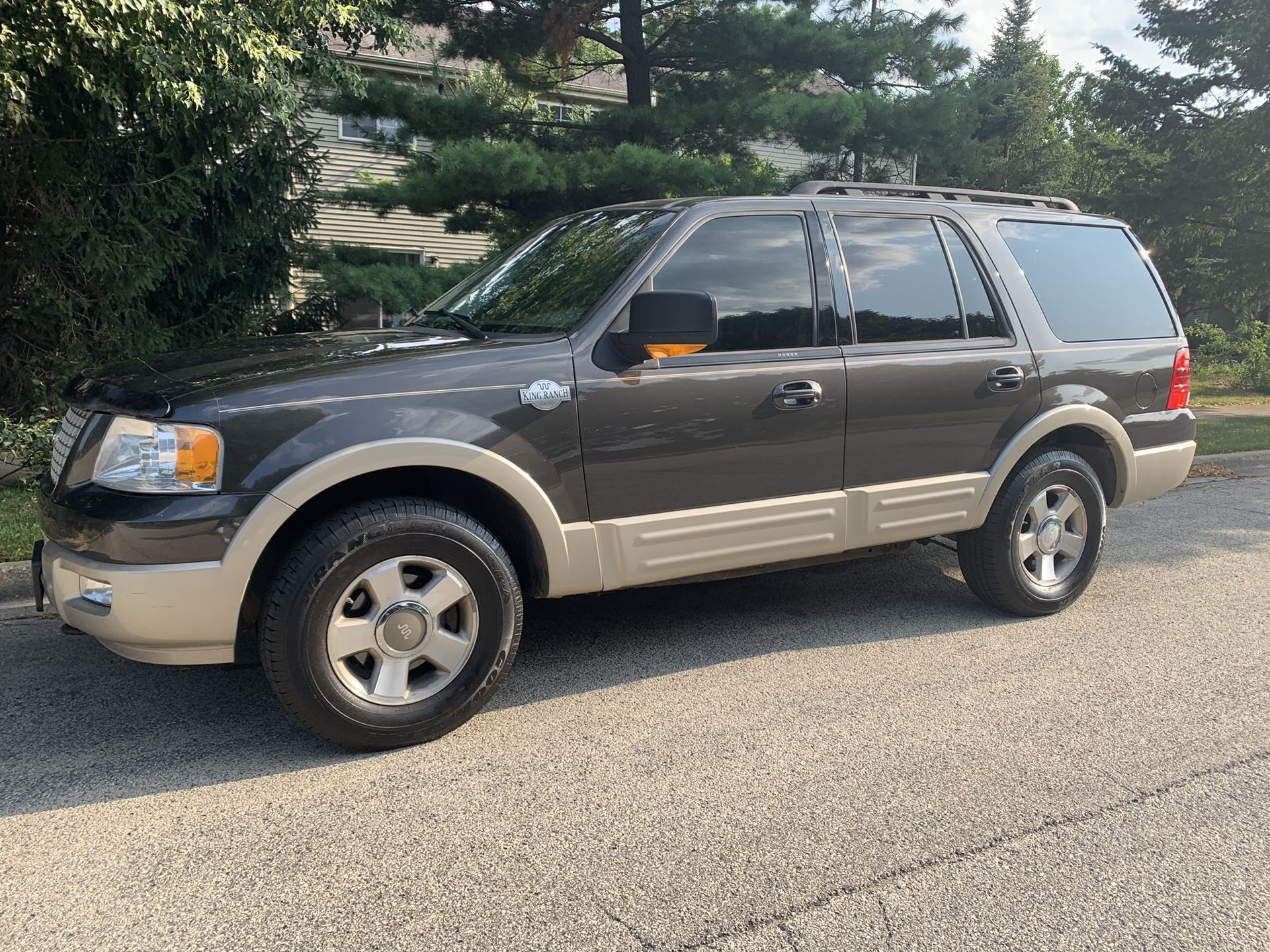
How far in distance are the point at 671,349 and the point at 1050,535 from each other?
7.70 feet

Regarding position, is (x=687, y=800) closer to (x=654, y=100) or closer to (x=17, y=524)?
(x=17, y=524)

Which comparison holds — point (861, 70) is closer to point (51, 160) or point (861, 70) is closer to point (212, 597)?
point (51, 160)

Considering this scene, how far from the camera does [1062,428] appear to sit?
4770mm

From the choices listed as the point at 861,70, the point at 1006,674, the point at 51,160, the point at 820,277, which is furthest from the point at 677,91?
the point at 1006,674

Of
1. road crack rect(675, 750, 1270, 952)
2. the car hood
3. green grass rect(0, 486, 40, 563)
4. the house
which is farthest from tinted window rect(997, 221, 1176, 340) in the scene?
the house

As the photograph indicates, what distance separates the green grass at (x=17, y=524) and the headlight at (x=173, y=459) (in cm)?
200

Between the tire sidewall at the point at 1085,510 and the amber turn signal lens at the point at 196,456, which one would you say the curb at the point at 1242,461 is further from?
the amber turn signal lens at the point at 196,456

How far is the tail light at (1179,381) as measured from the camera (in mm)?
5098

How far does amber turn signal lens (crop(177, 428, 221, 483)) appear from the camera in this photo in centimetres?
298

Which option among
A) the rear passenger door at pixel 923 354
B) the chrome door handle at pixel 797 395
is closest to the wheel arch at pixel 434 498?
the chrome door handle at pixel 797 395

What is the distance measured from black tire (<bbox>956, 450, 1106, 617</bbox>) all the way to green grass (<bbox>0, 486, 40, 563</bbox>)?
14.7 ft

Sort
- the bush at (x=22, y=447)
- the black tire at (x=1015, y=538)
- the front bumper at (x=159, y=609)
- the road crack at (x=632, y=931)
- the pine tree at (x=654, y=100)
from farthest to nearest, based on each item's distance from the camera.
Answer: the pine tree at (x=654, y=100), the bush at (x=22, y=447), the black tire at (x=1015, y=538), the front bumper at (x=159, y=609), the road crack at (x=632, y=931)

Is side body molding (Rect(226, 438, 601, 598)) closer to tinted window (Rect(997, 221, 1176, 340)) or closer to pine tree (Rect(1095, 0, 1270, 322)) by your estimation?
tinted window (Rect(997, 221, 1176, 340))

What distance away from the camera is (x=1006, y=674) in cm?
409
